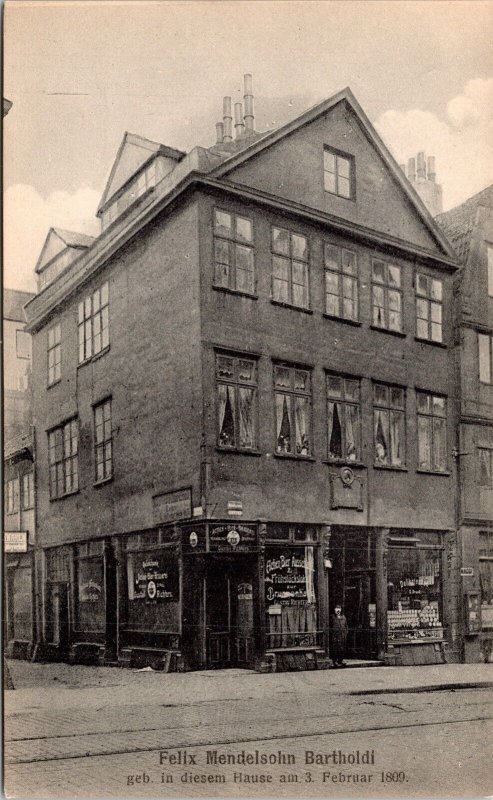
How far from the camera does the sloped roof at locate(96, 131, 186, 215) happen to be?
32.4ft

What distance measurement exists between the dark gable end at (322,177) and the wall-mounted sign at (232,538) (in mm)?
4768

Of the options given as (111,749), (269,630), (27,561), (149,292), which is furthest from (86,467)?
(269,630)

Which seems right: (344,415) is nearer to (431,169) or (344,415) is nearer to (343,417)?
(343,417)

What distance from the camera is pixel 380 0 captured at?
930cm

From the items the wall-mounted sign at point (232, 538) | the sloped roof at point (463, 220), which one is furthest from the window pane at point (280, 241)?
the wall-mounted sign at point (232, 538)

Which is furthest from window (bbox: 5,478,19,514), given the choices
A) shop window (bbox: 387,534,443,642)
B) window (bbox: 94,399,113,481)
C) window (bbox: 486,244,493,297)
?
shop window (bbox: 387,534,443,642)

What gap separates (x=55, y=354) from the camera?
10.9 meters

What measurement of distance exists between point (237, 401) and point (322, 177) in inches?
136

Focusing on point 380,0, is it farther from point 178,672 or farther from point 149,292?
point 178,672

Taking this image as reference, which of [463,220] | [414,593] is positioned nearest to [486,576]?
A: [414,593]

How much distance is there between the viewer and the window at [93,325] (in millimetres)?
11656

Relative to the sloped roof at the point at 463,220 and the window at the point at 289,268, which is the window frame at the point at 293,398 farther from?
the sloped roof at the point at 463,220

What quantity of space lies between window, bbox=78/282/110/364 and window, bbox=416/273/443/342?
4971 millimetres

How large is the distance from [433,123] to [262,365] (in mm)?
4674
